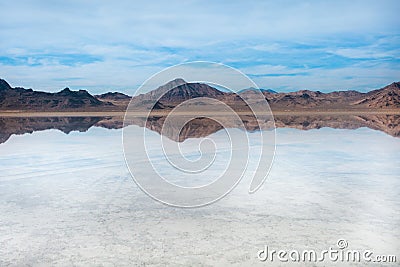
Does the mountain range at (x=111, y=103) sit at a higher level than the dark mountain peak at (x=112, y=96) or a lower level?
lower

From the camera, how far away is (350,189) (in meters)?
6.65

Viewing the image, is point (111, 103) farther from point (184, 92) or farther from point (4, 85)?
point (4, 85)

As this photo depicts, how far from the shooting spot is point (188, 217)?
540 centimetres

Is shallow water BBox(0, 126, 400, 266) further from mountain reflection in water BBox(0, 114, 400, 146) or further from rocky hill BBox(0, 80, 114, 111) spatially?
rocky hill BBox(0, 80, 114, 111)

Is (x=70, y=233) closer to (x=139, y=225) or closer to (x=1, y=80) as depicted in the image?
(x=139, y=225)

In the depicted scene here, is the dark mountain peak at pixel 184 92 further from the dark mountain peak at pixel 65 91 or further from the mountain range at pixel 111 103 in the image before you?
the dark mountain peak at pixel 65 91

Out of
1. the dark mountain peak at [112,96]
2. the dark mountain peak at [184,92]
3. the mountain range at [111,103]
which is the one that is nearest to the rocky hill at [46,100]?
the mountain range at [111,103]

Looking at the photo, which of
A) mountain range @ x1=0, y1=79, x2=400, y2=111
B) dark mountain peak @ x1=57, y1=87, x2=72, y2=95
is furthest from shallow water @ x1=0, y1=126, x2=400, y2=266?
dark mountain peak @ x1=57, y1=87, x2=72, y2=95

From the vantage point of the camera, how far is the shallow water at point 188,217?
4.19m

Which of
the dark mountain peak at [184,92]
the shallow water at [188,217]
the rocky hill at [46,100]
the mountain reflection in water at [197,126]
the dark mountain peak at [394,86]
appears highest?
the dark mountain peak at [394,86]

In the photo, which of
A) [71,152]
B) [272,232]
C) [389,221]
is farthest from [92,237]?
[71,152]

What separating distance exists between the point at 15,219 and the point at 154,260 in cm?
233

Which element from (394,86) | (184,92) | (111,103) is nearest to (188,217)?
(111,103)

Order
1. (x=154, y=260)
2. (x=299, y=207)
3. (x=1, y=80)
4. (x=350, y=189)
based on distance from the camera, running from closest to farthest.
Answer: (x=154, y=260) → (x=299, y=207) → (x=350, y=189) → (x=1, y=80)
